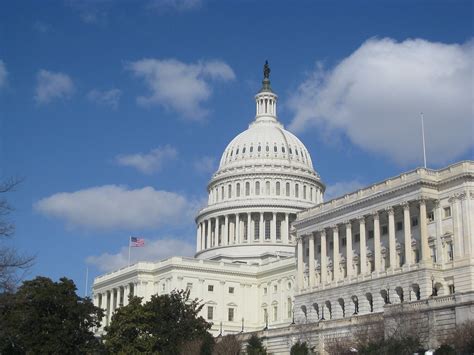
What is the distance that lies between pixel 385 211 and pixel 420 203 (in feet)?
19.6

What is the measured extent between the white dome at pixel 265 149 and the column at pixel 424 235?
76.3 metres

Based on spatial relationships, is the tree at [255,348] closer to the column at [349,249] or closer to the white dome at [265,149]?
the column at [349,249]

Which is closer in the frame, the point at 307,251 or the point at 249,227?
the point at 307,251

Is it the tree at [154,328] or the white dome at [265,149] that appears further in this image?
the white dome at [265,149]

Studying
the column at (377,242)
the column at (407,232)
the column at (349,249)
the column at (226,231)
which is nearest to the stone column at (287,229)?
the column at (226,231)

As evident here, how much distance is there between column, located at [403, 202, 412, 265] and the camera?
9581 centimetres

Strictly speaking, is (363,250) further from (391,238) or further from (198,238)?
(198,238)

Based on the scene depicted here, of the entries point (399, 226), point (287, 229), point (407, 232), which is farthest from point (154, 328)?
point (287, 229)

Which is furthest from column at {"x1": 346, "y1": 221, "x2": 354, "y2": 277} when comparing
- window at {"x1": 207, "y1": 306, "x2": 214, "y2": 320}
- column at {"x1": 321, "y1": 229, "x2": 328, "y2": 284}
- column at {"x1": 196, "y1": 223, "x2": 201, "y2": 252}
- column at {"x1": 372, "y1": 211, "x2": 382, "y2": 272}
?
column at {"x1": 196, "y1": 223, "x2": 201, "y2": 252}

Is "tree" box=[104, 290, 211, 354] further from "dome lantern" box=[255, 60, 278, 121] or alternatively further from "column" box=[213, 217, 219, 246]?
"dome lantern" box=[255, 60, 278, 121]

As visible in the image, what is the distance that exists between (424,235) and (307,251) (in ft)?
83.3

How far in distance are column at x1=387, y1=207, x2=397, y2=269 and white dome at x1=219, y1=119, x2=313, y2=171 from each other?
2827 inches

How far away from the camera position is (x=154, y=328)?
3425 inches

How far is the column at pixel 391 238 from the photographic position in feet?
322
